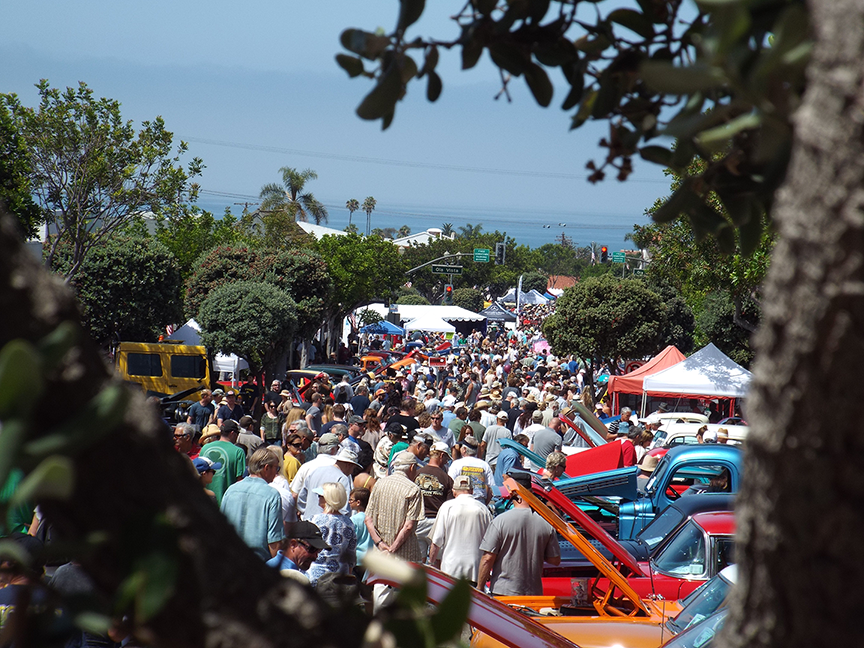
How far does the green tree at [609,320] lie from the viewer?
25.6 metres

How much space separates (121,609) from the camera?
3.12ft

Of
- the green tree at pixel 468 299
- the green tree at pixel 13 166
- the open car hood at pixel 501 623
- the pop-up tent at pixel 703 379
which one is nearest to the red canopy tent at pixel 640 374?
the pop-up tent at pixel 703 379

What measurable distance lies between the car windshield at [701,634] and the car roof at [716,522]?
6.85 feet

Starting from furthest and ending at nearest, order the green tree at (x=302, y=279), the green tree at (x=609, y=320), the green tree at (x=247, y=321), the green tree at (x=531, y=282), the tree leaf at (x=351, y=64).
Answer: the green tree at (x=531, y=282)
the green tree at (x=302, y=279)
the green tree at (x=609, y=320)
the green tree at (x=247, y=321)
the tree leaf at (x=351, y=64)

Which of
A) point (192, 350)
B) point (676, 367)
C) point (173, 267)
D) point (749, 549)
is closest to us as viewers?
point (749, 549)

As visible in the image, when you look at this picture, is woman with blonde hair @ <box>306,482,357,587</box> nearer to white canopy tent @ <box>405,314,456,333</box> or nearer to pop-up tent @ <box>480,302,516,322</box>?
white canopy tent @ <box>405,314,456,333</box>

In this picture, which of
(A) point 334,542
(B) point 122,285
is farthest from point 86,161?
(A) point 334,542

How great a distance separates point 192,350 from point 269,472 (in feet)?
49.2

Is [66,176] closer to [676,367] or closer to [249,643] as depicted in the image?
[676,367]

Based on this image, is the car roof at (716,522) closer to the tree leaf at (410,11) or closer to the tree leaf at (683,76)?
the tree leaf at (410,11)

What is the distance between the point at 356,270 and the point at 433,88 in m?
40.3

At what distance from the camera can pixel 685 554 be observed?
6875 millimetres

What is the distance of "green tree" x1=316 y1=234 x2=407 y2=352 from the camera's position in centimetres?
4166

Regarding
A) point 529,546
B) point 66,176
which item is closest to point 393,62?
point 529,546
